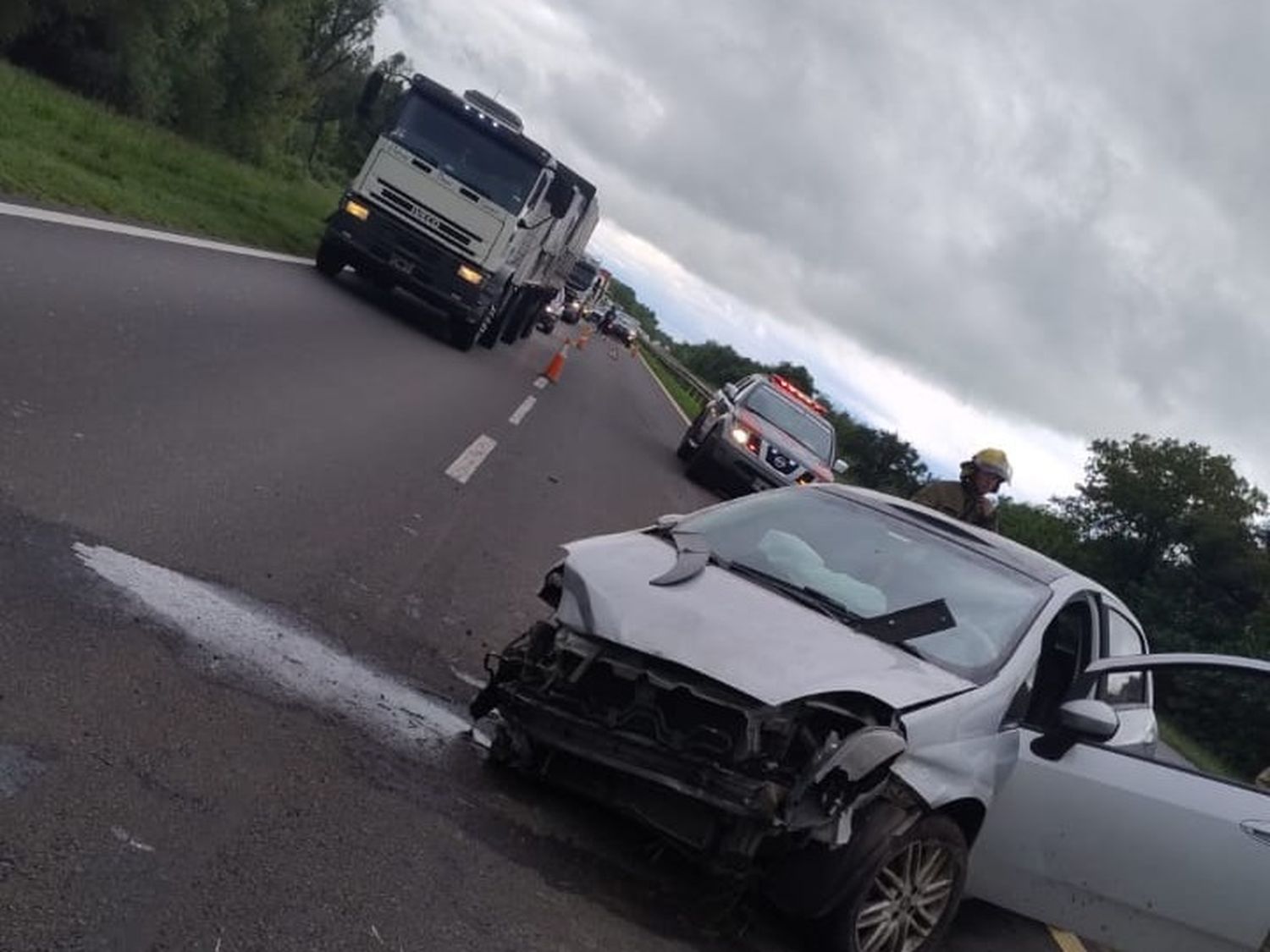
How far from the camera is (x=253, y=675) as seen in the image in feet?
18.1

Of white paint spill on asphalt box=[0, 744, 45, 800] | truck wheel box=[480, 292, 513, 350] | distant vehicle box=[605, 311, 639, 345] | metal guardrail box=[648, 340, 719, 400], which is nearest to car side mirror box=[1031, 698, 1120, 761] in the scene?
white paint spill on asphalt box=[0, 744, 45, 800]

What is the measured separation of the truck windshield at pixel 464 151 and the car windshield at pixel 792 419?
451 cm

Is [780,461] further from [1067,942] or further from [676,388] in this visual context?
[676,388]

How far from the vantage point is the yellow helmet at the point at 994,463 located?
30.2 ft

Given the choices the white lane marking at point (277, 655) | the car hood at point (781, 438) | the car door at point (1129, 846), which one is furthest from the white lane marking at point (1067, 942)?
the car hood at point (781, 438)

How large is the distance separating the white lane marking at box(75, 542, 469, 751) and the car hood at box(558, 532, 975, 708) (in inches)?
34.3

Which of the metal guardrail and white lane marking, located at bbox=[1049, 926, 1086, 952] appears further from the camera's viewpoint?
the metal guardrail

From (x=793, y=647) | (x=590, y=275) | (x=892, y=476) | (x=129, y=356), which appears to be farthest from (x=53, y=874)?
(x=590, y=275)

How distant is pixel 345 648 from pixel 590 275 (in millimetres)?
46486

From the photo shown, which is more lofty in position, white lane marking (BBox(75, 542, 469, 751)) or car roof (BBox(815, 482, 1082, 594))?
car roof (BBox(815, 482, 1082, 594))

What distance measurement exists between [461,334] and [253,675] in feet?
55.9

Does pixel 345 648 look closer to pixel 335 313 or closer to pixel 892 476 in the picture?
pixel 335 313

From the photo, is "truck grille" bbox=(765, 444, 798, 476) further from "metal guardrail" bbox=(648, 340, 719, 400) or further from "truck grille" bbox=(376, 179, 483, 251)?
"metal guardrail" bbox=(648, 340, 719, 400)

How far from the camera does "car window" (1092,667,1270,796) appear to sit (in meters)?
5.68
